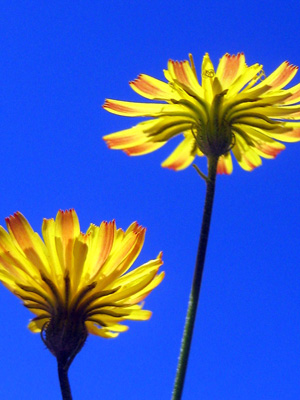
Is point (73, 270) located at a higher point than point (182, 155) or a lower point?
lower

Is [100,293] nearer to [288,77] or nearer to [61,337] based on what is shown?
[61,337]

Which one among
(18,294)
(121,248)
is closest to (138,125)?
(121,248)

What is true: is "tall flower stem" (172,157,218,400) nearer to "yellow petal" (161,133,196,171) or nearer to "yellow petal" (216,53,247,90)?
"yellow petal" (216,53,247,90)

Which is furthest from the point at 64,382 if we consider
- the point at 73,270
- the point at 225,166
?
the point at 225,166

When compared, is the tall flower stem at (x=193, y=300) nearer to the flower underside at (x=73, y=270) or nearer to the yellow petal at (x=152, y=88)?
the flower underside at (x=73, y=270)

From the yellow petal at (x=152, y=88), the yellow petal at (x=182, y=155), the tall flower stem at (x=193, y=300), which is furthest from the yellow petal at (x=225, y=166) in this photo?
the tall flower stem at (x=193, y=300)

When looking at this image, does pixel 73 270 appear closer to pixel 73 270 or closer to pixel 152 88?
pixel 73 270

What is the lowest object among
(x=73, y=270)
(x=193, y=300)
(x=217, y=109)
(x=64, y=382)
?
(x=64, y=382)
